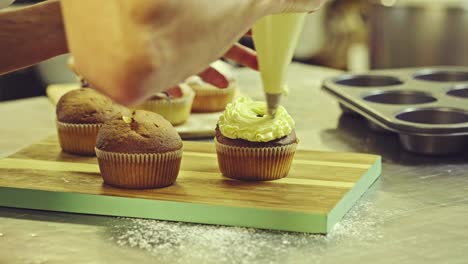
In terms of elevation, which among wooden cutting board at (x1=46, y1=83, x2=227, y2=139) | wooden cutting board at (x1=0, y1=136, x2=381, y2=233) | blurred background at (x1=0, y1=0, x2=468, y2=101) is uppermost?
wooden cutting board at (x1=0, y1=136, x2=381, y2=233)

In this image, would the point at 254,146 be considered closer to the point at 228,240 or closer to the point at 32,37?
the point at 228,240

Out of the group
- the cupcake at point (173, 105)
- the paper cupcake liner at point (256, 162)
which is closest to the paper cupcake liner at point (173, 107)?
the cupcake at point (173, 105)

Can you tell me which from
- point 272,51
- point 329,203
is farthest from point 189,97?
point 272,51

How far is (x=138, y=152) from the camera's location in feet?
5.41

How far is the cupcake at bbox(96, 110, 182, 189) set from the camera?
5.33 feet

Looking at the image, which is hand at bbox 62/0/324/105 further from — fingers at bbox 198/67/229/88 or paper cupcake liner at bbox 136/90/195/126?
paper cupcake liner at bbox 136/90/195/126

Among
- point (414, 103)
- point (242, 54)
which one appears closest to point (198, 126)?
point (242, 54)

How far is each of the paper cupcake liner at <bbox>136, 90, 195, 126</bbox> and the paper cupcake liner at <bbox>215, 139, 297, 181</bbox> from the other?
0.47 metres

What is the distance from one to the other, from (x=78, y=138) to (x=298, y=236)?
0.64 metres

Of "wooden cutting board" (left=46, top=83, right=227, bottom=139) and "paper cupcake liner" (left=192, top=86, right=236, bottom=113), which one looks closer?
"wooden cutting board" (left=46, top=83, right=227, bottom=139)

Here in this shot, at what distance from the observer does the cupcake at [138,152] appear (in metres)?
1.62

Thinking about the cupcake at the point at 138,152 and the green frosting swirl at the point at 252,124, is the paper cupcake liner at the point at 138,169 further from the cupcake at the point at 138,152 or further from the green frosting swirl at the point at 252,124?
the green frosting swirl at the point at 252,124

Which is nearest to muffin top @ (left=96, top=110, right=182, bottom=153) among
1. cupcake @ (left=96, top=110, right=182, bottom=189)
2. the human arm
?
cupcake @ (left=96, top=110, right=182, bottom=189)

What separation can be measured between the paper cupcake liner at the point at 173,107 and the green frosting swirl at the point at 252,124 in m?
0.42
